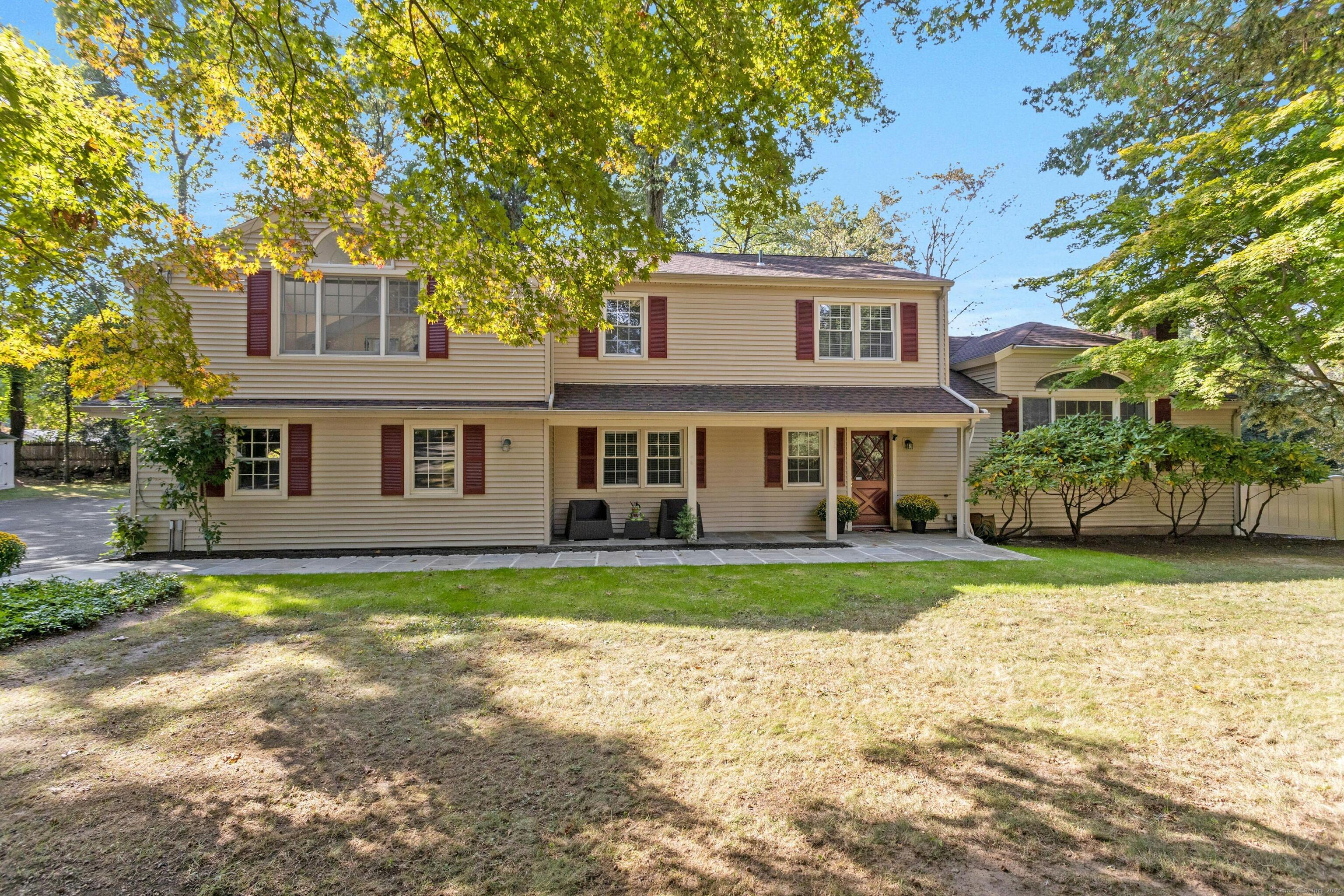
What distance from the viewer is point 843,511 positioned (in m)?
11.4

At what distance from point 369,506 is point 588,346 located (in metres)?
4.96

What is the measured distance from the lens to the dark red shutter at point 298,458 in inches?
376

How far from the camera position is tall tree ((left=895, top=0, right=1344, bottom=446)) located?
7121mm

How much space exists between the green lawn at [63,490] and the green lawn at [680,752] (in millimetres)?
20574

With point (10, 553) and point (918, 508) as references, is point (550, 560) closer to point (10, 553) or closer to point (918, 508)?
point (10, 553)

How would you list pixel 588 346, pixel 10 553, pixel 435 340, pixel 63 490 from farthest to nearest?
1. pixel 63 490
2. pixel 588 346
3. pixel 435 340
4. pixel 10 553

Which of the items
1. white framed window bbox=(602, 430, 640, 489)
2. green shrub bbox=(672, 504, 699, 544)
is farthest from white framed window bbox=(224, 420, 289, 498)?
green shrub bbox=(672, 504, 699, 544)

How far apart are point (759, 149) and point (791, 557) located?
6.32m

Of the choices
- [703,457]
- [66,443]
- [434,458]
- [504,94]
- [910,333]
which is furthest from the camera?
[66,443]

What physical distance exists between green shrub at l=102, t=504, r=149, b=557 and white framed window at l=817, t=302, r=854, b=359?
41.1 ft

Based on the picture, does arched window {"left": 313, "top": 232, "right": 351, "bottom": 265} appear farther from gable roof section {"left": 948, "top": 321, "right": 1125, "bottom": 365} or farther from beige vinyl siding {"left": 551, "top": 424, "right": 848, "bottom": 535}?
gable roof section {"left": 948, "top": 321, "right": 1125, "bottom": 365}

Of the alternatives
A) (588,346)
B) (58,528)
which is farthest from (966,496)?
(58,528)

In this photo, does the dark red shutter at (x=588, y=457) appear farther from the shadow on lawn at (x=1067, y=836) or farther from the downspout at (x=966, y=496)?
the shadow on lawn at (x=1067, y=836)

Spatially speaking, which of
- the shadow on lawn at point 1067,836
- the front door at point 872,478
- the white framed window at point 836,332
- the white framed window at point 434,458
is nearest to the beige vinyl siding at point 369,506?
the white framed window at point 434,458
